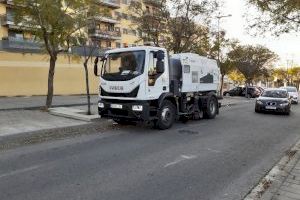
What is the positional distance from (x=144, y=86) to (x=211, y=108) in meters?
6.05

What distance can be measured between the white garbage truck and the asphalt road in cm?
78

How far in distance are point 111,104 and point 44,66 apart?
22.0m

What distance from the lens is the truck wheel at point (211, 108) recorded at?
16.8 meters

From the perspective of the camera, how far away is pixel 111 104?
1278 centimetres

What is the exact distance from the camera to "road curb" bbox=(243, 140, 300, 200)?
5.72 m

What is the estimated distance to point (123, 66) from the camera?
496 inches

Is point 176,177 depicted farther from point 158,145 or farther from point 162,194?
point 158,145

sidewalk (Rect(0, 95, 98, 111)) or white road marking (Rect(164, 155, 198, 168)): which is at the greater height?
sidewalk (Rect(0, 95, 98, 111))

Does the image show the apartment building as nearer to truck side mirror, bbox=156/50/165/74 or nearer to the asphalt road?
truck side mirror, bbox=156/50/165/74

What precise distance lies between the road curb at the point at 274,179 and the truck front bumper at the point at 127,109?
491cm

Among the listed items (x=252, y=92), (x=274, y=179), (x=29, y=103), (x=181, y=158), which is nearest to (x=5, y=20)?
(x=29, y=103)

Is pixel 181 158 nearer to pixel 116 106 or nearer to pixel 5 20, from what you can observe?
pixel 116 106

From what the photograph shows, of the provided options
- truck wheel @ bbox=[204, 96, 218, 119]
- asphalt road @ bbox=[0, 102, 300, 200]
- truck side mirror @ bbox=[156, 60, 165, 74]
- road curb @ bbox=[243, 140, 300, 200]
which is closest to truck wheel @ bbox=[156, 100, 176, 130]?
asphalt road @ bbox=[0, 102, 300, 200]

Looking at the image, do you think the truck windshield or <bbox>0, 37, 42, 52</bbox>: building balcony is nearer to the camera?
the truck windshield
